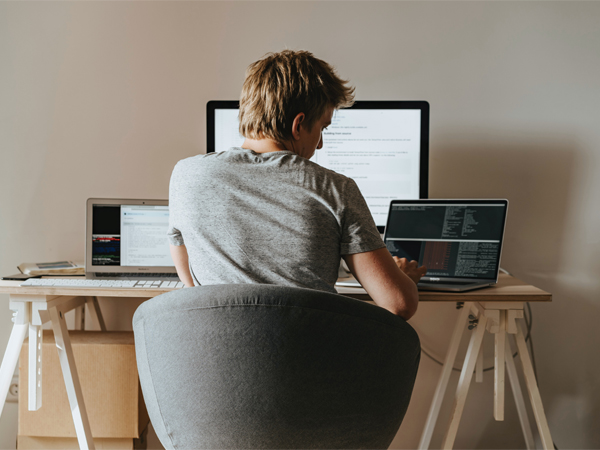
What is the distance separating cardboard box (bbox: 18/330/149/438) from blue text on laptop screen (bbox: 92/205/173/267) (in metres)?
0.26

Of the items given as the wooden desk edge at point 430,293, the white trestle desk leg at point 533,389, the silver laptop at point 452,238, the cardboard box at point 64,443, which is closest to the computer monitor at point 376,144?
the silver laptop at point 452,238

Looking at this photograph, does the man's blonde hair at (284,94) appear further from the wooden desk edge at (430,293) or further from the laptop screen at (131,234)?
the laptop screen at (131,234)

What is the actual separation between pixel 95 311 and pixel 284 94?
1197mm

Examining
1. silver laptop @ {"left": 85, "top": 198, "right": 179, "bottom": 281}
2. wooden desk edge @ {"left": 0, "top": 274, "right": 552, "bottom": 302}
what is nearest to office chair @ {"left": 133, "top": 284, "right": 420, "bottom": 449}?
wooden desk edge @ {"left": 0, "top": 274, "right": 552, "bottom": 302}

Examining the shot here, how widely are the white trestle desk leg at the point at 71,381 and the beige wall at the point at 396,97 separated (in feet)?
1.43

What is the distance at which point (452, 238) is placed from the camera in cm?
126

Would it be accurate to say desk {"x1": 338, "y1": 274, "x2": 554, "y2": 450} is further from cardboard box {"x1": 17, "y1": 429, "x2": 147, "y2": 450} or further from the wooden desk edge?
cardboard box {"x1": 17, "y1": 429, "x2": 147, "y2": 450}

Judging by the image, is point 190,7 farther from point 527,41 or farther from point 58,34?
point 527,41

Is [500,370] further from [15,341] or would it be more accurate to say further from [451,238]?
[15,341]

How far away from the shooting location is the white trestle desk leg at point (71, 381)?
120 cm

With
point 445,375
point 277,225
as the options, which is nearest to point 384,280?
point 277,225

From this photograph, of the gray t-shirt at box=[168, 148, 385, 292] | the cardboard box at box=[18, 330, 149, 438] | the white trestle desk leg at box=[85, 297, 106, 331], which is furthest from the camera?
the white trestle desk leg at box=[85, 297, 106, 331]

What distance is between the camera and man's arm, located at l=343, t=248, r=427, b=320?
0.71 meters

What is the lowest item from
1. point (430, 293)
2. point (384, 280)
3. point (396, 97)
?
point (430, 293)
